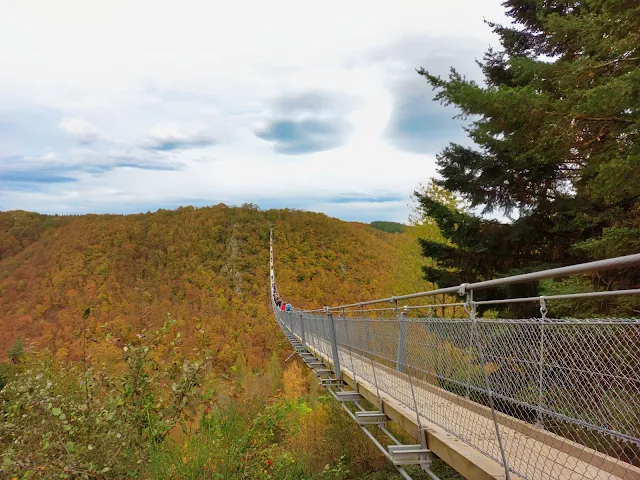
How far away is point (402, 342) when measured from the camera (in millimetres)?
3205

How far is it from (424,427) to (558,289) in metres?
2.73

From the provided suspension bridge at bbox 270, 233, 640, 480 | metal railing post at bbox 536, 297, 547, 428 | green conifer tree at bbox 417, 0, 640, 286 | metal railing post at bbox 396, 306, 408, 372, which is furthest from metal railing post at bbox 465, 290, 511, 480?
green conifer tree at bbox 417, 0, 640, 286

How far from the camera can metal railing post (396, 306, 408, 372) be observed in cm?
310

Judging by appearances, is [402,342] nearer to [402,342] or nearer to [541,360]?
[402,342]

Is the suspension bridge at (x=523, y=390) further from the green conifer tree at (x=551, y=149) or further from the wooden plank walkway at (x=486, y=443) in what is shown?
the green conifer tree at (x=551, y=149)

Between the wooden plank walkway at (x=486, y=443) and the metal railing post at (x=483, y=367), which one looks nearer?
the wooden plank walkway at (x=486, y=443)

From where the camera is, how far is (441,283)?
378 inches

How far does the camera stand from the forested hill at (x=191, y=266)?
159ft

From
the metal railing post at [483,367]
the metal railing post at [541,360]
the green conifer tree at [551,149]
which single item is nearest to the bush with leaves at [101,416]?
the metal railing post at [483,367]

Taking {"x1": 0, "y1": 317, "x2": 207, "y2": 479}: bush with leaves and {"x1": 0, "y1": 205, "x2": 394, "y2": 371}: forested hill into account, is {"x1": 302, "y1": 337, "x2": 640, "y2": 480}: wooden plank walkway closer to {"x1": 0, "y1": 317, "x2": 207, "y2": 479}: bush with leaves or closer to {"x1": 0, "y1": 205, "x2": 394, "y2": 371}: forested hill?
{"x1": 0, "y1": 317, "x2": 207, "y2": 479}: bush with leaves

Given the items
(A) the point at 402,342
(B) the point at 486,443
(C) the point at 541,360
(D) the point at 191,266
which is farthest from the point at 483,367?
(D) the point at 191,266

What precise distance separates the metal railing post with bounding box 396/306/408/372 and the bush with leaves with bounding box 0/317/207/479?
244cm

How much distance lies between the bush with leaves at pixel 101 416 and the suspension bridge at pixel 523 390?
7.97 feet

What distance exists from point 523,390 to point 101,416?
12.1 ft
